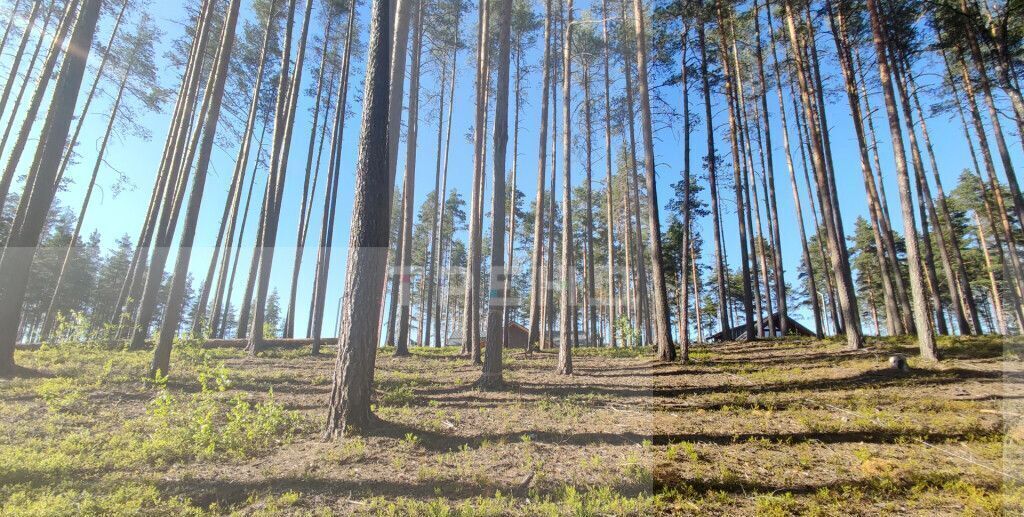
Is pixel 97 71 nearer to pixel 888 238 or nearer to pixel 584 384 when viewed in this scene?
pixel 584 384

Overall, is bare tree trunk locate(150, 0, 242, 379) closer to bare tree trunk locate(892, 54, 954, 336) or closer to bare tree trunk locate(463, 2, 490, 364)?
bare tree trunk locate(463, 2, 490, 364)

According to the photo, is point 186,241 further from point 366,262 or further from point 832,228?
point 832,228

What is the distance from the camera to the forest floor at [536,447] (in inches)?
137

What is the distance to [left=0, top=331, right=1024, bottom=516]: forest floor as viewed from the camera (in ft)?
11.4

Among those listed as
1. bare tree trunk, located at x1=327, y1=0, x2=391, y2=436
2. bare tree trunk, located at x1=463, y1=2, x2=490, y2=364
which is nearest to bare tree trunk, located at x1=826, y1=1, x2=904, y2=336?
bare tree trunk, located at x1=463, y1=2, x2=490, y2=364

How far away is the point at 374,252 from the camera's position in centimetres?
518

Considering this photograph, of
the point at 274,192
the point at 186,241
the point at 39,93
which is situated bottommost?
the point at 186,241

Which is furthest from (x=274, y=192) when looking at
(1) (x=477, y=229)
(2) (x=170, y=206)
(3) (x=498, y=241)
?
(3) (x=498, y=241)

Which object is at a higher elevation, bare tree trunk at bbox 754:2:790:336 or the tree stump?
bare tree trunk at bbox 754:2:790:336

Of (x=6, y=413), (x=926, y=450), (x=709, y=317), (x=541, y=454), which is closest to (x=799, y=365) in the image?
(x=926, y=450)

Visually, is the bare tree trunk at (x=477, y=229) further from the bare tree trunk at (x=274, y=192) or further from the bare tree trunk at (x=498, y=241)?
the bare tree trunk at (x=274, y=192)

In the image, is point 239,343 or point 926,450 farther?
point 239,343

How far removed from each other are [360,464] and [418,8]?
15.8m

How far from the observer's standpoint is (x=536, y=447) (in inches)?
190
